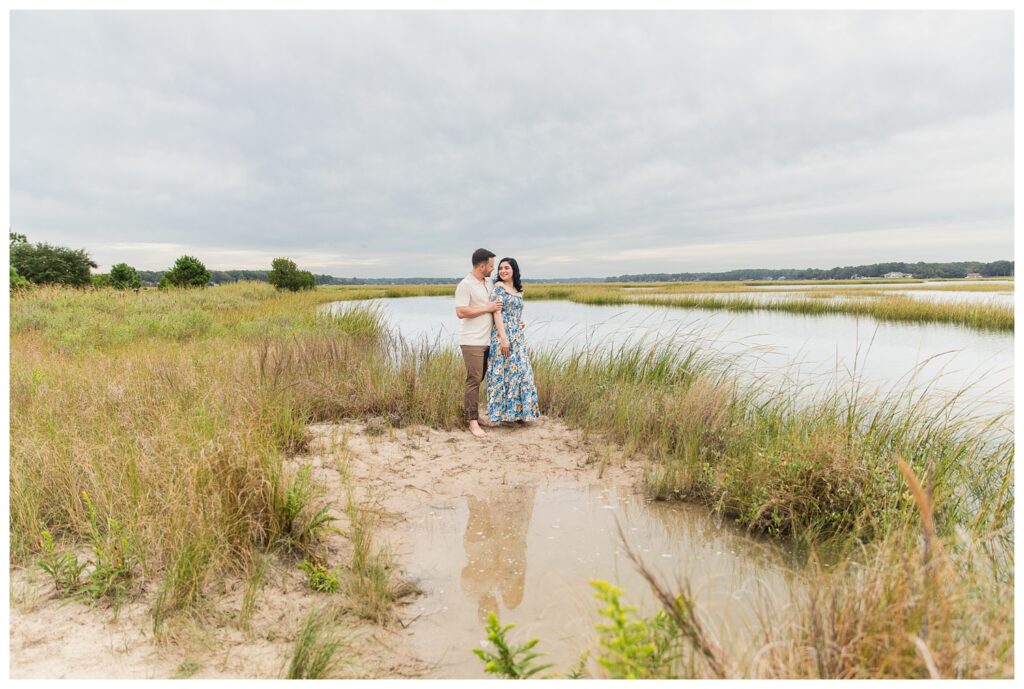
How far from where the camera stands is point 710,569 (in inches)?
128

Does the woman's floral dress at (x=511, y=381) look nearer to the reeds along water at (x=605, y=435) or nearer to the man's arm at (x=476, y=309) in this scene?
the man's arm at (x=476, y=309)

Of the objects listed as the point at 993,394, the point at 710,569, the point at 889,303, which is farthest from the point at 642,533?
the point at 889,303

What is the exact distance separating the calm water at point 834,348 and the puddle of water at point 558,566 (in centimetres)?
321

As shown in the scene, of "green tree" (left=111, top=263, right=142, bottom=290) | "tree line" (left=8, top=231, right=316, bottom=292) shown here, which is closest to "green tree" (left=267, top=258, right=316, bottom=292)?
"tree line" (left=8, top=231, right=316, bottom=292)

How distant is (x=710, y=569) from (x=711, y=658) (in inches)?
63.5

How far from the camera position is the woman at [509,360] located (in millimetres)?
5957

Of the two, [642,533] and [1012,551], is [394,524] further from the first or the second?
[1012,551]

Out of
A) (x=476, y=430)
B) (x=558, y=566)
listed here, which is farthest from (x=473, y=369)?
(x=558, y=566)

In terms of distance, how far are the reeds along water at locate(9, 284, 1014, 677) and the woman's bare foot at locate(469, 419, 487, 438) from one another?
0.36 metres

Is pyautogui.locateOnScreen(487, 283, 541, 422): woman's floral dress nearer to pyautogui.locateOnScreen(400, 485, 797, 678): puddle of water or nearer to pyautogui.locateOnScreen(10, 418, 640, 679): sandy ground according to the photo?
pyautogui.locateOnScreen(400, 485, 797, 678): puddle of water

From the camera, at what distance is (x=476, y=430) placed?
6160 mm

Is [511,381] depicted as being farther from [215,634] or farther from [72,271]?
[72,271]

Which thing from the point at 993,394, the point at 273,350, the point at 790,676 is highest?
the point at 273,350

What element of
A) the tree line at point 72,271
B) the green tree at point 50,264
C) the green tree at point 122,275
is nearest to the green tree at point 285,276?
the tree line at point 72,271
